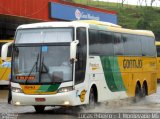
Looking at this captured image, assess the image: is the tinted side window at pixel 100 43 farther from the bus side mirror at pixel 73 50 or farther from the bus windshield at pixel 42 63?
the bus side mirror at pixel 73 50

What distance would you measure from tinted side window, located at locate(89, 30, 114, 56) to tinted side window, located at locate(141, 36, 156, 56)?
395 centimetres

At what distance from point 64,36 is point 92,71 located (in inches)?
70.8

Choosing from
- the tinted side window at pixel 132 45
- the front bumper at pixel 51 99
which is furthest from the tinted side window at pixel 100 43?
the front bumper at pixel 51 99

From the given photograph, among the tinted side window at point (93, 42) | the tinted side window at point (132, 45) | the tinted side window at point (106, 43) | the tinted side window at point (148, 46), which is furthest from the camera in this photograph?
the tinted side window at point (148, 46)

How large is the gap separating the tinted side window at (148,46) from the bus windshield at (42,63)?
24.7 feet

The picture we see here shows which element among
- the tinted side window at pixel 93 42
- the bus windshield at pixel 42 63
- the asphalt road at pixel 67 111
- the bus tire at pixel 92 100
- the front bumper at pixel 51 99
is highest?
the tinted side window at pixel 93 42

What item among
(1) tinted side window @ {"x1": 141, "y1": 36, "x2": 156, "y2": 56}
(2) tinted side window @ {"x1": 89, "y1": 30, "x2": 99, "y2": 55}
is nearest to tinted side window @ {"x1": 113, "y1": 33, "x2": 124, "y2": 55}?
(2) tinted side window @ {"x1": 89, "y1": 30, "x2": 99, "y2": 55}

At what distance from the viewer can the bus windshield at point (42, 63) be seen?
54.9 feet

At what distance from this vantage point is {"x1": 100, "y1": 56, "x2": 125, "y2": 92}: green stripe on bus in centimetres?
1950

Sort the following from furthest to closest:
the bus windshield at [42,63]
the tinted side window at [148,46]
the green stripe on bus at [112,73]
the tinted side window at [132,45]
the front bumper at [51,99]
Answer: the tinted side window at [148,46]
the tinted side window at [132,45]
the green stripe on bus at [112,73]
the bus windshield at [42,63]
the front bumper at [51,99]

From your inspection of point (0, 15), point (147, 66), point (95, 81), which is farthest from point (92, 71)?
point (0, 15)

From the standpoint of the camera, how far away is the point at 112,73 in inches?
791

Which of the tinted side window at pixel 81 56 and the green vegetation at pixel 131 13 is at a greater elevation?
the green vegetation at pixel 131 13

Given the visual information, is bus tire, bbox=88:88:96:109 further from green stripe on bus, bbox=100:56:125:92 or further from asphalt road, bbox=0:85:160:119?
green stripe on bus, bbox=100:56:125:92
